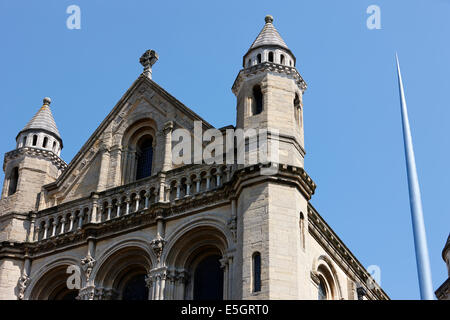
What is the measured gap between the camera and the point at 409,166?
23453 mm

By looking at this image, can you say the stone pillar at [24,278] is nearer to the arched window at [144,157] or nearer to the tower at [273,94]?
the arched window at [144,157]

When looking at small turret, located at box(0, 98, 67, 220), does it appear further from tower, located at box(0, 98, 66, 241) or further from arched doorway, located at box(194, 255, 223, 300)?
arched doorway, located at box(194, 255, 223, 300)

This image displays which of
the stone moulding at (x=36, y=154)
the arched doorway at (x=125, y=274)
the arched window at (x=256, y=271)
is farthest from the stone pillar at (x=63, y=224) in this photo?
the arched window at (x=256, y=271)

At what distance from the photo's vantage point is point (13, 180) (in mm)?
33000

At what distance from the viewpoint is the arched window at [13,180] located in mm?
32625

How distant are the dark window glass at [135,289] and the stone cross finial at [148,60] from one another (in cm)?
864

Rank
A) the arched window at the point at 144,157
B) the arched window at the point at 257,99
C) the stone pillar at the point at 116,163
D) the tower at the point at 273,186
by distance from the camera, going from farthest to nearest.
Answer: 1. the arched window at the point at 144,157
2. the stone pillar at the point at 116,163
3. the arched window at the point at 257,99
4. the tower at the point at 273,186

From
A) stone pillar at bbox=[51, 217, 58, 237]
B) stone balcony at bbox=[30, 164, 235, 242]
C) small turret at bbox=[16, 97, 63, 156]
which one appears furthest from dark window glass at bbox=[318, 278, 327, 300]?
small turret at bbox=[16, 97, 63, 156]

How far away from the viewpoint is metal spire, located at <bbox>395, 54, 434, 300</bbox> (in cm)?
2142

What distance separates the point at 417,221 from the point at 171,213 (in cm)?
873

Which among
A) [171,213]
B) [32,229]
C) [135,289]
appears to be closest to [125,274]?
[135,289]

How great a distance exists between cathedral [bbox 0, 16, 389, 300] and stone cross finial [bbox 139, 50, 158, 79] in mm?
840

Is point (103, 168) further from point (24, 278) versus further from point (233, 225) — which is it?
point (233, 225)
